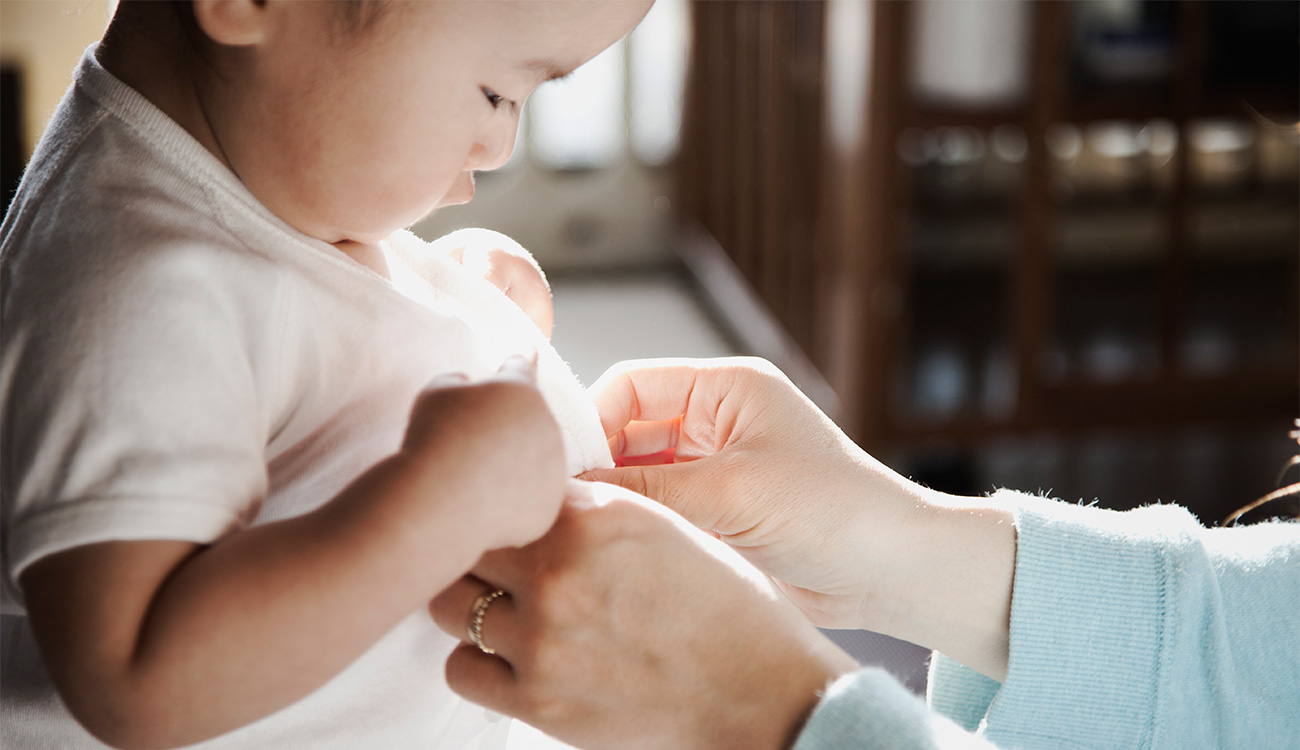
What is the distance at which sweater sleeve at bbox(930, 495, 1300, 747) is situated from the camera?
2.19ft

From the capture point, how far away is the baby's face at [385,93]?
47 cm

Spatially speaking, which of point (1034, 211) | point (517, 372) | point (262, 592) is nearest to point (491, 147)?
point (517, 372)

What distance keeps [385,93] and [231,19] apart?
7 cm

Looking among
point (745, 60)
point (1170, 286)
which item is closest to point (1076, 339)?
point (1170, 286)

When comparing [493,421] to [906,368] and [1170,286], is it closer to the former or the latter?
[906,368]

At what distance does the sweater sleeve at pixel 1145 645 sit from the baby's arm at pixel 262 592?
40 centimetres

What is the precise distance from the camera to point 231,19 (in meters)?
0.46

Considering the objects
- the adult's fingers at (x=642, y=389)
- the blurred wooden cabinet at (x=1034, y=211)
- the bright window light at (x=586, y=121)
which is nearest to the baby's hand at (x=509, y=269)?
the adult's fingers at (x=642, y=389)

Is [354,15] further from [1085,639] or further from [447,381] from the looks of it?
[1085,639]

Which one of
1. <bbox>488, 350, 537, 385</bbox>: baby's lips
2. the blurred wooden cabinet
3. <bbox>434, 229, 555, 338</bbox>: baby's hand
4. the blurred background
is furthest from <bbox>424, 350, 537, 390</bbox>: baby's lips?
the blurred wooden cabinet

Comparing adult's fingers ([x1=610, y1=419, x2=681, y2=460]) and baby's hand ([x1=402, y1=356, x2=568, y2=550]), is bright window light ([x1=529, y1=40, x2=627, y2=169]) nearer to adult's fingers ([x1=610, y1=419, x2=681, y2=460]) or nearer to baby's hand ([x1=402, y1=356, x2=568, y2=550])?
adult's fingers ([x1=610, y1=419, x2=681, y2=460])

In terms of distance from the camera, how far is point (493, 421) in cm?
43

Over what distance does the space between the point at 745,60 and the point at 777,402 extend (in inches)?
94.7

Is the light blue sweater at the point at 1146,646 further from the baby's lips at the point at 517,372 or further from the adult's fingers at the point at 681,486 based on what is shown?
the baby's lips at the point at 517,372
